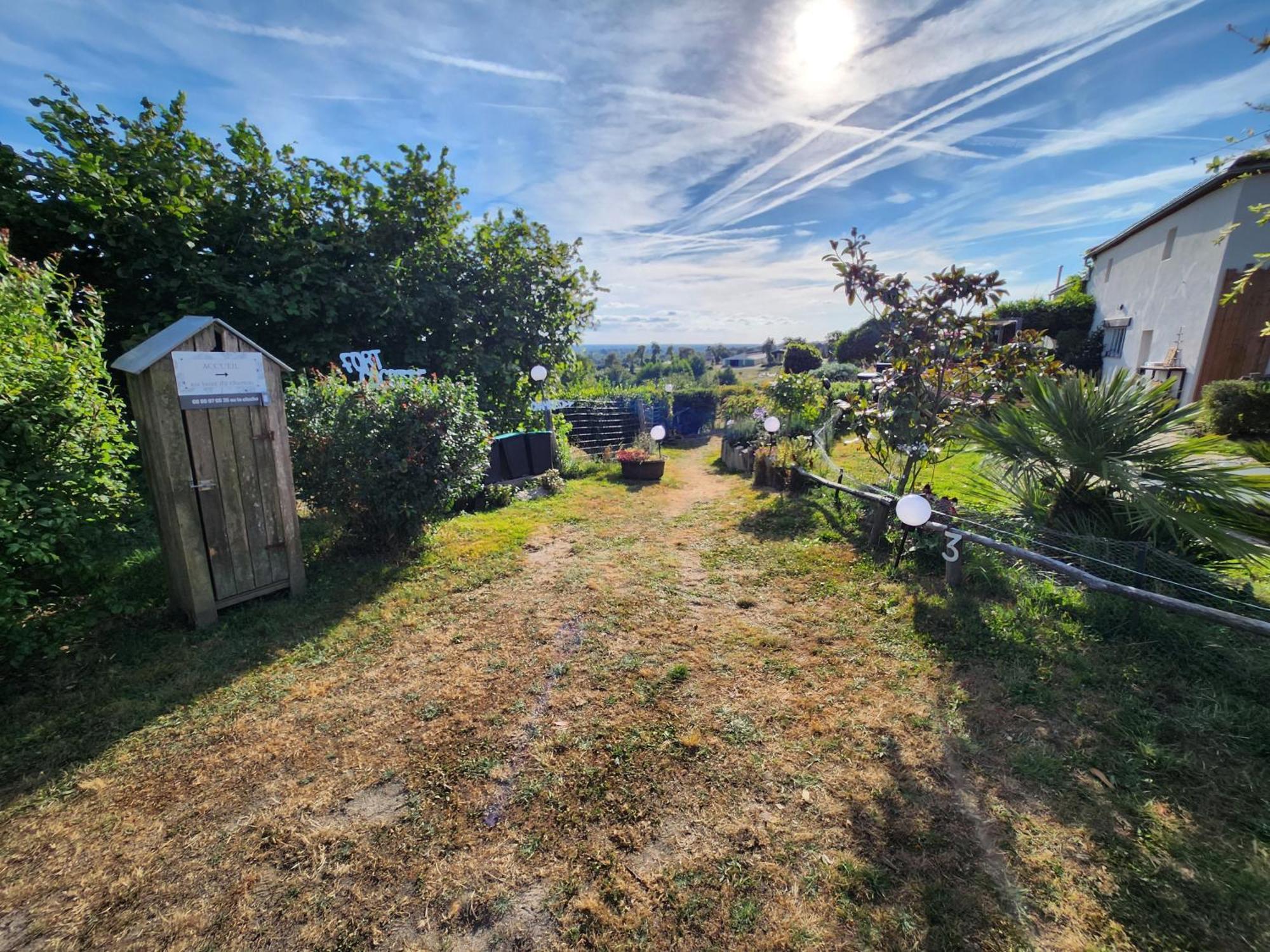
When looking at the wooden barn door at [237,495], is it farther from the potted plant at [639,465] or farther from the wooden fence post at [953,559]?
the potted plant at [639,465]

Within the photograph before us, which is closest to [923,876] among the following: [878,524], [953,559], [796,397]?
[953,559]

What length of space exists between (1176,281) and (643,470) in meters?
15.8

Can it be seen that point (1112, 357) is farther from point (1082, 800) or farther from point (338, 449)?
point (338, 449)

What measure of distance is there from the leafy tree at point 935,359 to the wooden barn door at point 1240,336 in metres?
11.1

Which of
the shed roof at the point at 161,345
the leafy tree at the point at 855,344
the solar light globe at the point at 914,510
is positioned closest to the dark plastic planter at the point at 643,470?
the solar light globe at the point at 914,510

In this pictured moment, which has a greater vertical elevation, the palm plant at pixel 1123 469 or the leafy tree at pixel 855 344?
the leafy tree at pixel 855 344

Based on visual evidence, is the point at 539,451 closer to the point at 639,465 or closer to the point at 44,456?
the point at 639,465

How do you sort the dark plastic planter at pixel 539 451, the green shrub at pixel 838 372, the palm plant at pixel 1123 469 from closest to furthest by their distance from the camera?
the palm plant at pixel 1123 469 → the dark plastic planter at pixel 539 451 → the green shrub at pixel 838 372

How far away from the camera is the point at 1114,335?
57.1 ft

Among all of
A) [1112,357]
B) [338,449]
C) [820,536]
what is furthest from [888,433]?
[1112,357]

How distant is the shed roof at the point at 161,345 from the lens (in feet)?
11.0

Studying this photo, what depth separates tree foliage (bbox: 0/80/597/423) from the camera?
569cm

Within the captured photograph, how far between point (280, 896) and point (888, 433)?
20.1 ft

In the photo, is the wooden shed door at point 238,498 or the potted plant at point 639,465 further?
the potted plant at point 639,465
